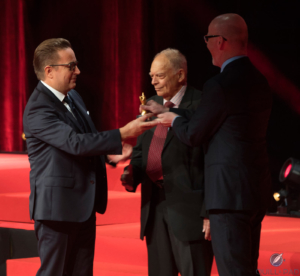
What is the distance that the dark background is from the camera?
4324mm

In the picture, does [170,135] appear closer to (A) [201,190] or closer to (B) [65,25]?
(A) [201,190]

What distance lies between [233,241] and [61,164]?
86cm

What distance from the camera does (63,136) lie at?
1917mm

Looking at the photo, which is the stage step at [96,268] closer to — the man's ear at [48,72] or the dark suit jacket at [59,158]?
the dark suit jacket at [59,158]

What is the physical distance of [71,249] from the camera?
2066 mm

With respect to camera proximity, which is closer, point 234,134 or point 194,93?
point 234,134

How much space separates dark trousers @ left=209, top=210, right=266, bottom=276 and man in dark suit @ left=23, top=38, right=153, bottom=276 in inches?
21.9

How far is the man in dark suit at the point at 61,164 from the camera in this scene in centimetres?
193

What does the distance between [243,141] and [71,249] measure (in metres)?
1.01

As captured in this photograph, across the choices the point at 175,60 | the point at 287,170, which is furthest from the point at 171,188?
the point at 287,170

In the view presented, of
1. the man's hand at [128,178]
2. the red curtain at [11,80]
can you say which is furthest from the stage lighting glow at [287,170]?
the red curtain at [11,80]

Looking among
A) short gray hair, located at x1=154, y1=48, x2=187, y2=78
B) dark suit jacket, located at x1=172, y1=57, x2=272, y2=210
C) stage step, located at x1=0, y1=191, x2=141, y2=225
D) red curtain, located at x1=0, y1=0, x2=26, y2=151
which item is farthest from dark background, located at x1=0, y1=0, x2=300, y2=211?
dark suit jacket, located at x1=172, y1=57, x2=272, y2=210

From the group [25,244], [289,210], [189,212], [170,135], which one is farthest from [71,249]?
[289,210]

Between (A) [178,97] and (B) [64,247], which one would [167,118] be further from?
(B) [64,247]
